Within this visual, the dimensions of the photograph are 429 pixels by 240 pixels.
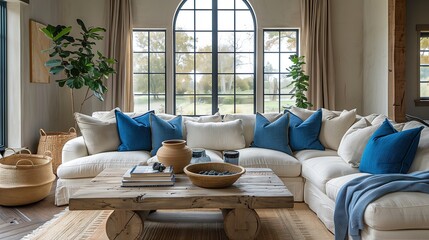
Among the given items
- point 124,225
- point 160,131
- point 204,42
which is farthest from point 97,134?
point 204,42

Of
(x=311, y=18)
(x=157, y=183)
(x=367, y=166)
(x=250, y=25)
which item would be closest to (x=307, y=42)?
(x=311, y=18)

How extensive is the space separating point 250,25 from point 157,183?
162 inches

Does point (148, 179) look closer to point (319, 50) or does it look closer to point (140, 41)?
point (140, 41)

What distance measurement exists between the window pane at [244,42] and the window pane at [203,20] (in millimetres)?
509

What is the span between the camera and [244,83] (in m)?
5.80

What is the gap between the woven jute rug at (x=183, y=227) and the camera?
8.63ft

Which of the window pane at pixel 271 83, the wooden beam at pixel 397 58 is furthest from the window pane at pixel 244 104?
the wooden beam at pixel 397 58

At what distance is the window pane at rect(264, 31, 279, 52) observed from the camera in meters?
5.71

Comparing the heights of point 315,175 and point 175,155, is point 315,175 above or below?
below

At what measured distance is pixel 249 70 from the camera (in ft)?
19.0

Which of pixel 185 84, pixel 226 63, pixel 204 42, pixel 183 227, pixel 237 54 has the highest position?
pixel 204 42

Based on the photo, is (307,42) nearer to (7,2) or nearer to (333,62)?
(333,62)

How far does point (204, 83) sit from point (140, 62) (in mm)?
1144

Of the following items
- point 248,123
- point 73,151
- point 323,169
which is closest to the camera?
point 323,169
